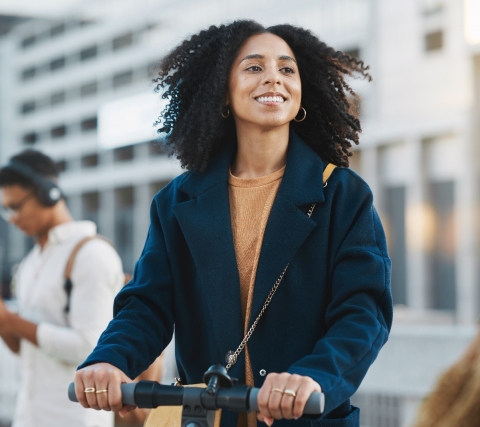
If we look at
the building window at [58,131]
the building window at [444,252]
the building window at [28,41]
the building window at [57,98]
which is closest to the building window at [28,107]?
the building window at [57,98]

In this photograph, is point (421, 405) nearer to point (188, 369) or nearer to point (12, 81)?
point (188, 369)

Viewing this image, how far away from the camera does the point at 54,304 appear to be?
4.04 meters

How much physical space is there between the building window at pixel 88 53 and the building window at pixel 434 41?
116 ft

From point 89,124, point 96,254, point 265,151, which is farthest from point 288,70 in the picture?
point 89,124

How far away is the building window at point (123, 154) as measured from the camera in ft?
194

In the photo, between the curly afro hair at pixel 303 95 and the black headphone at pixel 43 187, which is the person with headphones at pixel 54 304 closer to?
the black headphone at pixel 43 187

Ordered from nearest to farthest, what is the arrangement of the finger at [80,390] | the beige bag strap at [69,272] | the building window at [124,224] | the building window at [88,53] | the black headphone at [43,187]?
the finger at [80,390], the beige bag strap at [69,272], the black headphone at [43,187], the building window at [124,224], the building window at [88,53]

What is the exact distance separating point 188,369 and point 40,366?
1.67m

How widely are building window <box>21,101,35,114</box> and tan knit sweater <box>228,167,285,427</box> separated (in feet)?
233

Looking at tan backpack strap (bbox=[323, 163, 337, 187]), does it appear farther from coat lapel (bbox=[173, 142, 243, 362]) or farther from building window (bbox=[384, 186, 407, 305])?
building window (bbox=[384, 186, 407, 305])

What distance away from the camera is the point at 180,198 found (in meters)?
2.76

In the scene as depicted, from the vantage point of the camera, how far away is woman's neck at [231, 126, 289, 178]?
2695 mm

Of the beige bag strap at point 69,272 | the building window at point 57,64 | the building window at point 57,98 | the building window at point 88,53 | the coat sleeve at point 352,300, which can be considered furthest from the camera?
the building window at point 57,64

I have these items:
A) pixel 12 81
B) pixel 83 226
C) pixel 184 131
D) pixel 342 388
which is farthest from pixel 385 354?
pixel 12 81
